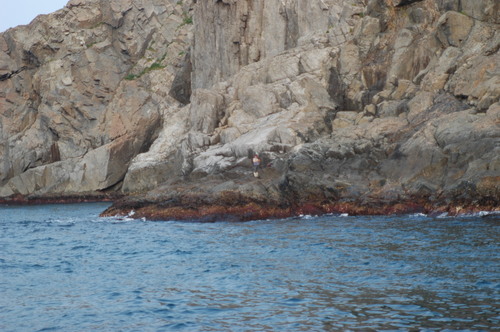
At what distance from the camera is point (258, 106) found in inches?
2195

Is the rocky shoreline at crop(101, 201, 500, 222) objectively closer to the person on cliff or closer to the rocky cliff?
the rocky cliff

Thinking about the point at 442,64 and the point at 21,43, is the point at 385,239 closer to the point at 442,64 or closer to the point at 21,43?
the point at 442,64

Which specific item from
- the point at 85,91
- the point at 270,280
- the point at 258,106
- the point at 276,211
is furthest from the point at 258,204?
the point at 85,91

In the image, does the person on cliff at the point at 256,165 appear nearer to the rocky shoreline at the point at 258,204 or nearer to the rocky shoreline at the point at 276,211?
the rocky shoreline at the point at 258,204

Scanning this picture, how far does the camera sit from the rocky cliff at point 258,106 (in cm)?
3844

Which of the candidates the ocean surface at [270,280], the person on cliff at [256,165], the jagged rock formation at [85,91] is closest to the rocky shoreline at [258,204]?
the person on cliff at [256,165]

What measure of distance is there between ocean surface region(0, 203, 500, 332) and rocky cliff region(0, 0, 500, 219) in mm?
6554

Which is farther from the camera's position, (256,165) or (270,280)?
(256,165)

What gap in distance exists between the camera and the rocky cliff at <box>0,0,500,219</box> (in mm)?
38438

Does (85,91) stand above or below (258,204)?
above

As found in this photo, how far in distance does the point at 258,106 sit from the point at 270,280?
122 ft

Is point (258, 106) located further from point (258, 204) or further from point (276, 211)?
point (276, 211)

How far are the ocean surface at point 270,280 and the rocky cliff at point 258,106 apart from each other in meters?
6.55

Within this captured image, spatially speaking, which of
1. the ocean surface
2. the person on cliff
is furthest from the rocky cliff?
the ocean surface
